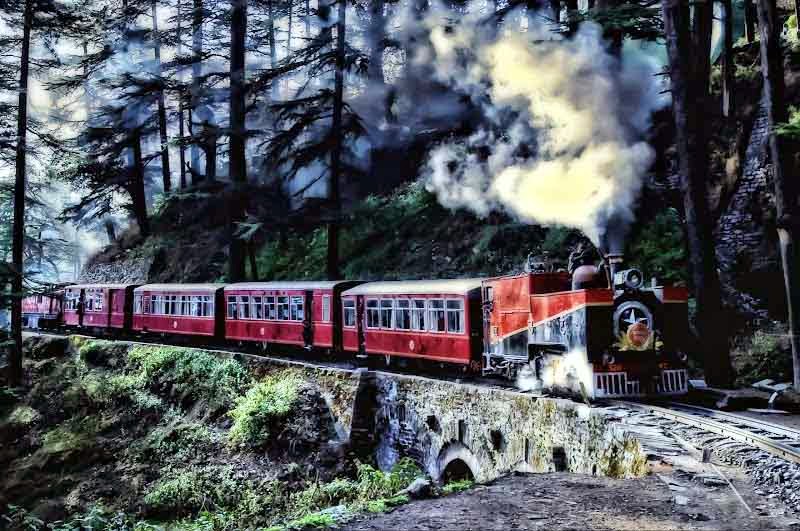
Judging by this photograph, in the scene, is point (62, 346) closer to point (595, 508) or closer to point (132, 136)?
point (132, 136)

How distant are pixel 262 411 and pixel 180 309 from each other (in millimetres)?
→ 10145

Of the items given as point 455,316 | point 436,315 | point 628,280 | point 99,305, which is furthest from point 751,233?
point 99,305

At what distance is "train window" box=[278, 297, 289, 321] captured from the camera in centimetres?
1979

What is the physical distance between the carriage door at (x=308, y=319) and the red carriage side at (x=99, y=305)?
38.6 ft

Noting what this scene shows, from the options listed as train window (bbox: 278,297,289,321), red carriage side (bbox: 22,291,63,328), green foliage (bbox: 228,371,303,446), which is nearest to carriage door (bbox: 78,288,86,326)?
red carriage side (bbox: 22,291,63,328)

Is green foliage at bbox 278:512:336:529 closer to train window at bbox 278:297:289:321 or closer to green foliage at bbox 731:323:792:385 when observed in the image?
green foliage at bbox 731:323:792:385

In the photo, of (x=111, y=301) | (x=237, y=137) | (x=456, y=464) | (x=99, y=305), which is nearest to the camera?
(x=456, y=464)

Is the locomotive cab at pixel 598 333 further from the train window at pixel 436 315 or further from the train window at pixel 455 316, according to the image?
the train window at pixel 436 315

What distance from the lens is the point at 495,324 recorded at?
13234 mm

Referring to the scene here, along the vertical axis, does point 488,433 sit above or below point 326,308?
below

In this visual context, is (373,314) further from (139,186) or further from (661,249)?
(139,186)

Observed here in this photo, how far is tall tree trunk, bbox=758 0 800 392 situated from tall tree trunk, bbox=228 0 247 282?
639 inches

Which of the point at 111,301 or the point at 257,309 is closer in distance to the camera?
the point at 257,309

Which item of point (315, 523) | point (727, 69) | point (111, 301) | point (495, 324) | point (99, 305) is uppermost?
point (727, 69)
